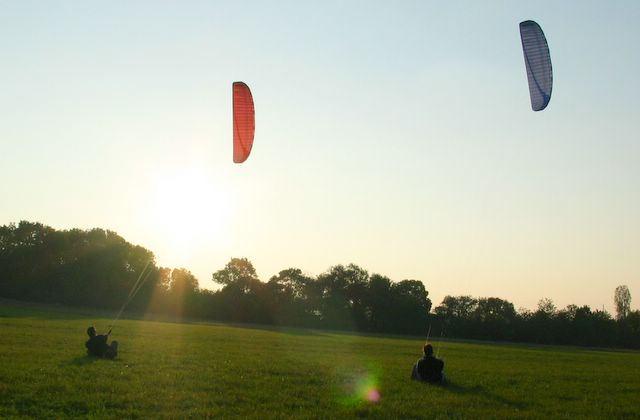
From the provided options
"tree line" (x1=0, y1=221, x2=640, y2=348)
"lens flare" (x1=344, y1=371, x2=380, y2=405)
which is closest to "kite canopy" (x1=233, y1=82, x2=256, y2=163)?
"lens flare" (x1=344, y1=371, x2=380, y2=405)

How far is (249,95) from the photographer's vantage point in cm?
2130

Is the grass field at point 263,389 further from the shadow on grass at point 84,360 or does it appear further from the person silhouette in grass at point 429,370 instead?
the person silhouette in grass at point 429,370

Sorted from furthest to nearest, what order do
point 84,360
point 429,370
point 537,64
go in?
point 84,360, point 429,370, point 537,64

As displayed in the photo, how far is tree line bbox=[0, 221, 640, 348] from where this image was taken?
10912 centimetres

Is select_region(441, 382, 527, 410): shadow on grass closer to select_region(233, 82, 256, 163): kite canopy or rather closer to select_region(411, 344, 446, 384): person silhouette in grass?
select_region(411, 344, 446, 384): person silhouette in grass

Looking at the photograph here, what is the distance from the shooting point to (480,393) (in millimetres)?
18062

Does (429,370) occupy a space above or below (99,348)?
above

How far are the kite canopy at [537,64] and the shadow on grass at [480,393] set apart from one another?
23.9 ft

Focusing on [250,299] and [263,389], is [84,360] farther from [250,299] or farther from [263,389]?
[250,299]

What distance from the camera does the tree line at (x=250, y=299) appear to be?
109 meters

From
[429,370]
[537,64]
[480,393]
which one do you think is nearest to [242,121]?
[537,64]

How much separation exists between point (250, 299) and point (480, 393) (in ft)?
346

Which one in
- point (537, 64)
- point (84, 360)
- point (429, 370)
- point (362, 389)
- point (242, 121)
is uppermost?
point (537, 64)

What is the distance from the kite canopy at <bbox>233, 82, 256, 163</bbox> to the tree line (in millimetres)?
91417
